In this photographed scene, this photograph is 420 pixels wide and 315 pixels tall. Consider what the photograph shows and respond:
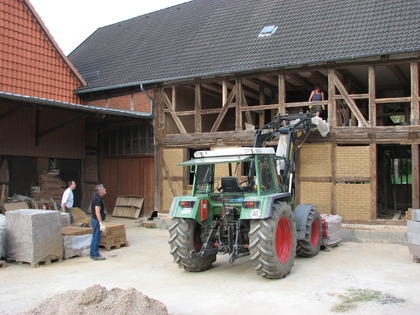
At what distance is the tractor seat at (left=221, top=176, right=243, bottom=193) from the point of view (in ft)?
23.0

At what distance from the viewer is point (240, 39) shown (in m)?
13.5

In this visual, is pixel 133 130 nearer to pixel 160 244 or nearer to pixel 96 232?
pixel 160 244

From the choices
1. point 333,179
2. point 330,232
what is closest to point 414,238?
point 330,232

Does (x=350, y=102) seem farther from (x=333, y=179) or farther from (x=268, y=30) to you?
(x=268, y=30)

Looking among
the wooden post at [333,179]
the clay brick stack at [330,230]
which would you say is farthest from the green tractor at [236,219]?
the wooden post at [333,179]

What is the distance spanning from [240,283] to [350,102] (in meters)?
6.21

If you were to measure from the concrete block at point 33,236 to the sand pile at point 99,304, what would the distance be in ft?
10.4

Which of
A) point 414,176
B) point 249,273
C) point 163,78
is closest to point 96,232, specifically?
point 249,273

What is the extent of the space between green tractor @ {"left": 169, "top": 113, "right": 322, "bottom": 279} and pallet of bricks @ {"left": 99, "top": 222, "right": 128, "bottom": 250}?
2562 mm

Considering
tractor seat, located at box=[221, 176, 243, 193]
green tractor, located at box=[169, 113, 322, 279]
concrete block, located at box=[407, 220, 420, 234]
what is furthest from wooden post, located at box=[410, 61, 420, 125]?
tractor seat, located at box=[221, 176, 243, 193]

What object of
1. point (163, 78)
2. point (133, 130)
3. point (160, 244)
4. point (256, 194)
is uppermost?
point (163, 78)

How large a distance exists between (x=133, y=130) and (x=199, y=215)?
8166mm

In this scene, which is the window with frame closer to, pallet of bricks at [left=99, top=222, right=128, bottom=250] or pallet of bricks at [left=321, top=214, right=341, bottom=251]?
pallet of bricks at [left=99, top=222, right=128, bottom=250]

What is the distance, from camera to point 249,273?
6.92 meters
